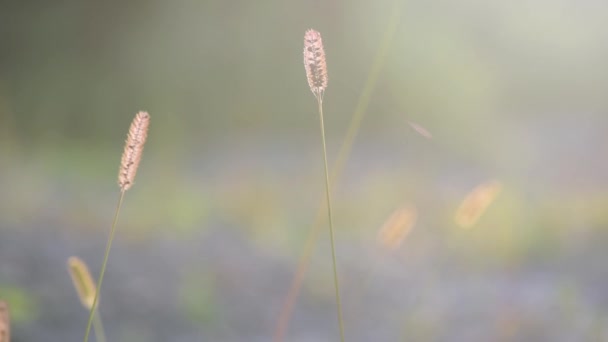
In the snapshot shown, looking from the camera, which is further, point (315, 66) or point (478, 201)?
point (478, 201)

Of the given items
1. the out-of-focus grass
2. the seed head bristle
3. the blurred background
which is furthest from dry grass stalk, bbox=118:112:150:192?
the out-of-focus grass

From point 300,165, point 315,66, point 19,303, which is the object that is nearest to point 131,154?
point 315,66

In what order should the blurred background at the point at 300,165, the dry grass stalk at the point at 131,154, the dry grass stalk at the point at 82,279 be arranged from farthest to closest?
1. the blurred background at the point at 300,165
2. the dry grass stalk at the point at 82,279
3. the dry grass stalk at the point at 131,154

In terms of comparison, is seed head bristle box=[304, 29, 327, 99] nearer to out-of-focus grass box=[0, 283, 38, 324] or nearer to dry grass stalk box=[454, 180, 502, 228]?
dry grass stalk box=[454, 180, 502, 228]

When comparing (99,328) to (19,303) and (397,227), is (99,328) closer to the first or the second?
(19,303)

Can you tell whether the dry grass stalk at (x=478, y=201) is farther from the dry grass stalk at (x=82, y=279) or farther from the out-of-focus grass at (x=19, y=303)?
the out-of-focus grass at (x=19, y=303)

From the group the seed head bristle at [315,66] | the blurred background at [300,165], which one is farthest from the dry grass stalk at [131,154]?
the blurred background at [300,165]
